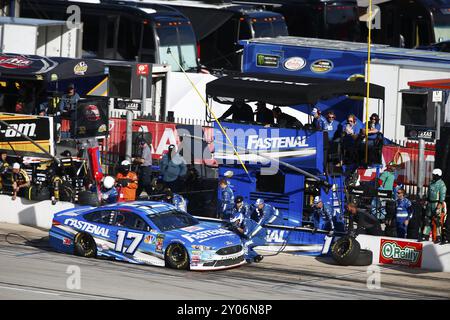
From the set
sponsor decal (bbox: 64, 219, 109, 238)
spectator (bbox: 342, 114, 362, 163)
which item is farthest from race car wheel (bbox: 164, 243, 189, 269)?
spectator (bbox: 342, 114, 362, 163)

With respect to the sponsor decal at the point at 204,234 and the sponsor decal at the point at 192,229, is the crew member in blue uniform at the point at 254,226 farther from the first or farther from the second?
the sponsor decal at the point at 192,229

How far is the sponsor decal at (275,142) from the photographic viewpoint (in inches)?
889

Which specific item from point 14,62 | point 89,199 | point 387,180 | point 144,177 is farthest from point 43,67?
point 387,180

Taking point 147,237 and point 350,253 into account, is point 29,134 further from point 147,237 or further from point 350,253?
point 350,253

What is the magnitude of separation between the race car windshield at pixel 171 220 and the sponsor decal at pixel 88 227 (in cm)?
97

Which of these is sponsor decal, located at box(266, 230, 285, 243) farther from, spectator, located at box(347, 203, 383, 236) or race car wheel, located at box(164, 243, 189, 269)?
race car wheel, located at box(164, 243, 189, 269)

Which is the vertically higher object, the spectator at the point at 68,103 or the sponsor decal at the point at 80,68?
the sponsor decal at the point at 80,68

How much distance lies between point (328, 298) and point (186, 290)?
2324 mm

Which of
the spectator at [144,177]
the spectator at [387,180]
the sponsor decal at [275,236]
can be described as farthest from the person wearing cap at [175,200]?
the spectator at [387,180]

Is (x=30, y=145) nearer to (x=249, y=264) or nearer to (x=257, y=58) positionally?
(x=249, y=264)

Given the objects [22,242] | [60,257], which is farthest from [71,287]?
[22,242]

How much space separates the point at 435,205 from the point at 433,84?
20.0 feet

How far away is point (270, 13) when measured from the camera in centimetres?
3744

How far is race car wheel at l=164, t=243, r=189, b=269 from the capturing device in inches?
806
